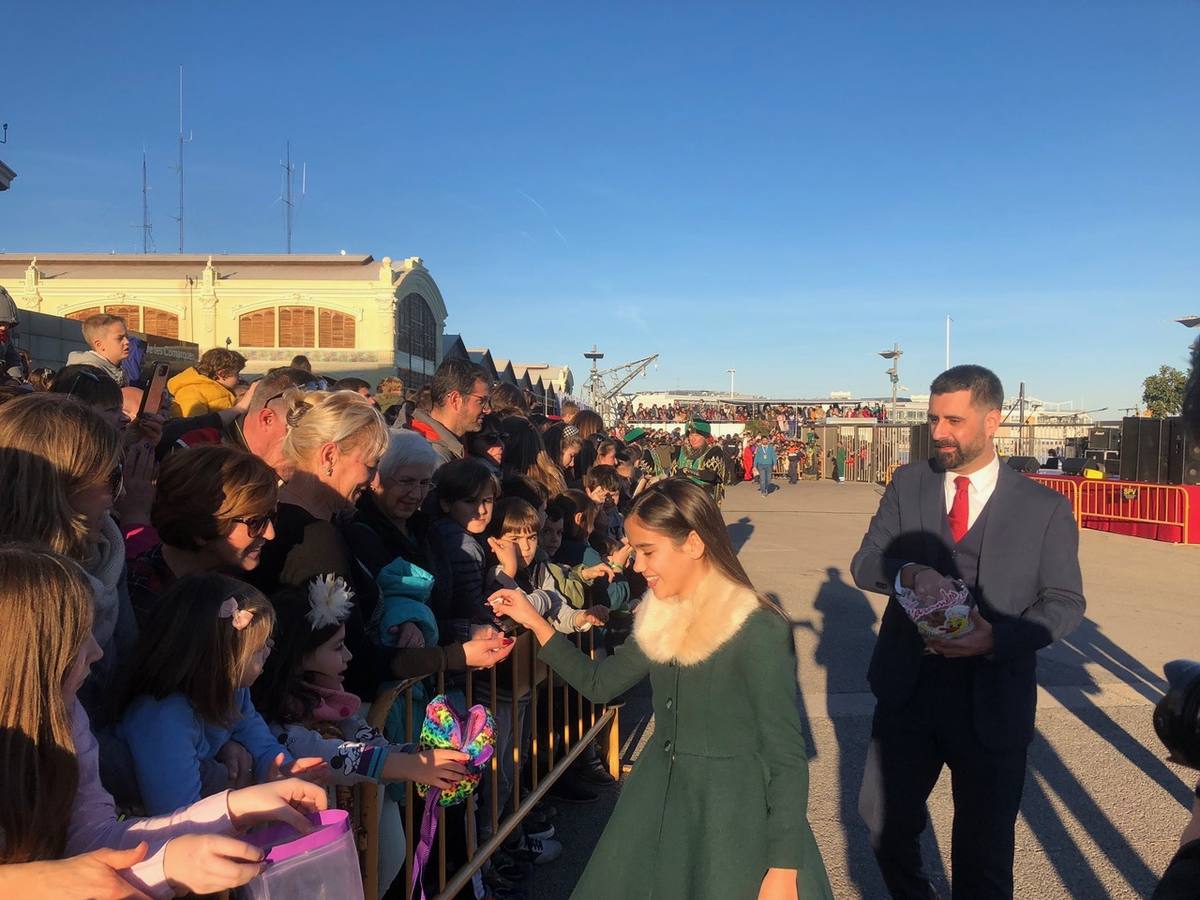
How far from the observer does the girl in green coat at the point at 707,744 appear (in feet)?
7.49

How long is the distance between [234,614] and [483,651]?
117 cm

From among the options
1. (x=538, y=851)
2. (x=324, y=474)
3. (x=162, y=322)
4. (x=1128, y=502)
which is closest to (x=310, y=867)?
(x=324, y=474)

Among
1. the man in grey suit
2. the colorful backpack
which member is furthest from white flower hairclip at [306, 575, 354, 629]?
the man in grey suit

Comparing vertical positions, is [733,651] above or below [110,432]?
below

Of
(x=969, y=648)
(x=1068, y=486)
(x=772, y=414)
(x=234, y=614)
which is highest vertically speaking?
(x=772, y=414)

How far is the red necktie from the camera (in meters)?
3.16

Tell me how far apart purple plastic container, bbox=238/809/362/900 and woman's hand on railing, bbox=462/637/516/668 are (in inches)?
52.5

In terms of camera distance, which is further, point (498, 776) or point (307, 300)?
point (307, 300)

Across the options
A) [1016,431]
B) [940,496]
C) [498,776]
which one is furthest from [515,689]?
[1016,431]

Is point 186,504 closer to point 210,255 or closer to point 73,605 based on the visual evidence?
point 73,605

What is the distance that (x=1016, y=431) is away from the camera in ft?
109

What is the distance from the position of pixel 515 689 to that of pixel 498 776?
0.34 metres

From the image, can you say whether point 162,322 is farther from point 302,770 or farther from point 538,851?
point 302,770

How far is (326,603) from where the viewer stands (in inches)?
98.7
